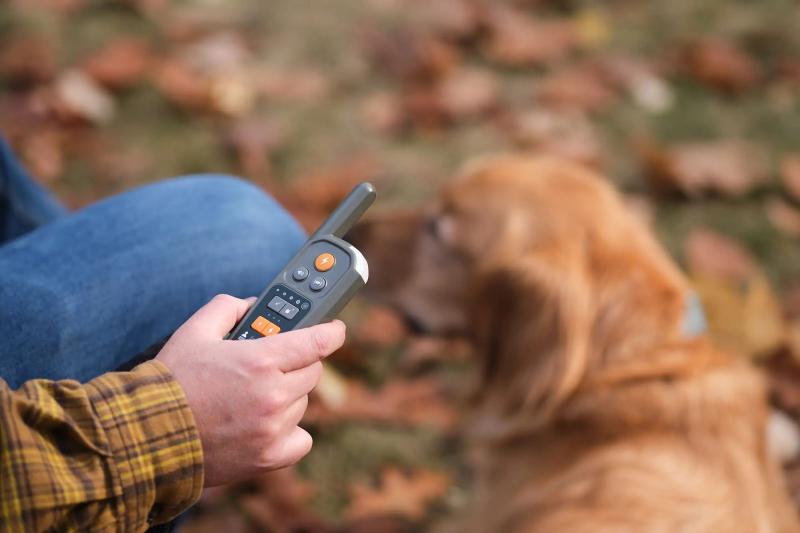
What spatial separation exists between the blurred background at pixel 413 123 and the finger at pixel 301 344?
1.28 m

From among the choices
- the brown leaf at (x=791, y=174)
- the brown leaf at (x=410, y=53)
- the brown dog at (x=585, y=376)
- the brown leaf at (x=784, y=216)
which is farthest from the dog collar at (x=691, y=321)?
the brown leaf at (x=410, y=53)

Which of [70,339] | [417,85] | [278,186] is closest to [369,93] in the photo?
[417,85]

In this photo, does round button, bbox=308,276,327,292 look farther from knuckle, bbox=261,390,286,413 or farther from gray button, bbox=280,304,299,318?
knuckle, bbox=261,390,286,413

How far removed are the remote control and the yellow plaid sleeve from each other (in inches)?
6.3

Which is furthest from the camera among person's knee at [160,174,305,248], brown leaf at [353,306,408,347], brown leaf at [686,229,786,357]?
brown leaf at [353,306,408,347]

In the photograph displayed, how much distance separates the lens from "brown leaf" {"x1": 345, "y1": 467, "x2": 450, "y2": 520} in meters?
2.26

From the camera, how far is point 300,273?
1.19m

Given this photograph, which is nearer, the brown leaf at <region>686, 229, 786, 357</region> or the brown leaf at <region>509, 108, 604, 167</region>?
the brown leaf at <region>686, 229, 786, 357</region>

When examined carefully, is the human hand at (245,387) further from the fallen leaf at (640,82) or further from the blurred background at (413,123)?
the fallen leaf at (640,82)

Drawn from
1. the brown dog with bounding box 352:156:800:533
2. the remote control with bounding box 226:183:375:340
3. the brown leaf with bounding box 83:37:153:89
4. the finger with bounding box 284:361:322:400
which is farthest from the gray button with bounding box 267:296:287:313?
the brown leaf with bounding box 83:37:153:89

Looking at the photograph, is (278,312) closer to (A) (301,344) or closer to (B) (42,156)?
(A) (301,344)

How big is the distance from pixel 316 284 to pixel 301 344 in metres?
0.14

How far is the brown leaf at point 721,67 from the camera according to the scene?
3.64 m

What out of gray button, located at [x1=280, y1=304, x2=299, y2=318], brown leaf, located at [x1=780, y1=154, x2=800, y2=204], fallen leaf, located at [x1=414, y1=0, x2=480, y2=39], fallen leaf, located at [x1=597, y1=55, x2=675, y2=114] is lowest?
gray button, located at [x1=280, y1=304, x2=299, y2=318]
